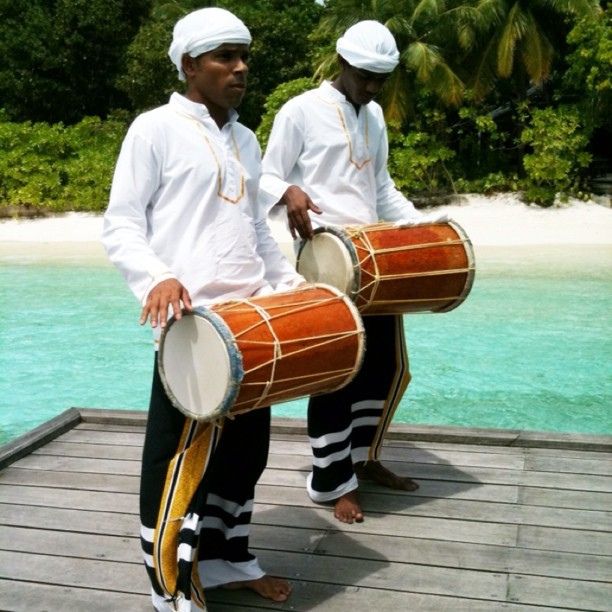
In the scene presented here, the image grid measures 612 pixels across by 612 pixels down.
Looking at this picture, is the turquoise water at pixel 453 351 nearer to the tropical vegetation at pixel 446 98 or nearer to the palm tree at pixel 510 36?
the tropical vegetation at pixel 446 98

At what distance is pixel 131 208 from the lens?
2385 millimetres

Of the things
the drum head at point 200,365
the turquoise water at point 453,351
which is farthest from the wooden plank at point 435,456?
the turquoise water at point 453,351

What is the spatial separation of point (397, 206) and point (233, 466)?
1381 mm

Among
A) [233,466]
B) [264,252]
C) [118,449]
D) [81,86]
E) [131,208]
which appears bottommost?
[81,86]

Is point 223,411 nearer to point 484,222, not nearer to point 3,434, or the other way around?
point 3,434

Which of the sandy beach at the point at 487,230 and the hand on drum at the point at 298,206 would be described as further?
the sandy beach at the point at 487,230

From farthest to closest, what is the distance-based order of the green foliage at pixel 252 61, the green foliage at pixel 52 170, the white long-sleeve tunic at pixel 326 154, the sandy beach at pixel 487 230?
the green foliage at pixel 252 61 → the green foliage at pixel 52 170 → the sandy beach at pixel 487 230 → the white long-sleeve tunic at pixel 326 154

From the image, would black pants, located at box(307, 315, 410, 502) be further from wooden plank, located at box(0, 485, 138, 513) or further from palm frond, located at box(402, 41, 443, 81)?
palm frond, located at box(402, 41, 443, 81)

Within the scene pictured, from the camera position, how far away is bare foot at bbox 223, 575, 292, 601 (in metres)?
2.76

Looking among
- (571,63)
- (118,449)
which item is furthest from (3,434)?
(571,63)

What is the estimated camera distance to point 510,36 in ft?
54.1

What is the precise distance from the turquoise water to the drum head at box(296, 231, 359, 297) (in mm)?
3425

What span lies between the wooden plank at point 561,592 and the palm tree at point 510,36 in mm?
14776

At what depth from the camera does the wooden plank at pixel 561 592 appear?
269 centimetres
